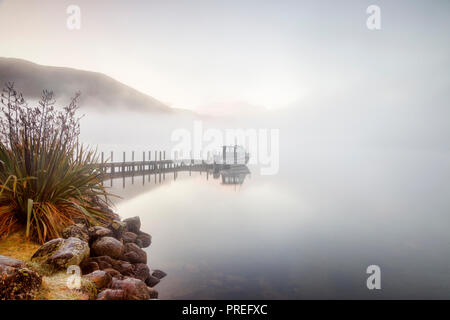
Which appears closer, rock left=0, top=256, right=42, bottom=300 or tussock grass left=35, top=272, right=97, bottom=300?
rock left=0, top=256, right=42, bottom=300

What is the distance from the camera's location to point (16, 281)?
273 cm

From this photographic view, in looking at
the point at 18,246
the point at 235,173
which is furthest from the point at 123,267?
the point at 235,173

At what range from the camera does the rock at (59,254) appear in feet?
11.7

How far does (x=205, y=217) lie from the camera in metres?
15.3

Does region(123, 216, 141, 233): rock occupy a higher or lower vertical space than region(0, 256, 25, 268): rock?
lower

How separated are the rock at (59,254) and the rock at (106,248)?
3.65 feet

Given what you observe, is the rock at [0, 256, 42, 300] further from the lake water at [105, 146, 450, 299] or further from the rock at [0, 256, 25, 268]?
the lake water at [105, 146, 450, 299]

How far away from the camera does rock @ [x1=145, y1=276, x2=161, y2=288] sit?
20.1ft

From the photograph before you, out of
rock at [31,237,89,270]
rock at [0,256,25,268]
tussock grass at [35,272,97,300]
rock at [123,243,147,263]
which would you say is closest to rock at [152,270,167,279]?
rock at [123,243,147,263]

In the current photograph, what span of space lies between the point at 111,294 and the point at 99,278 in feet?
1.45

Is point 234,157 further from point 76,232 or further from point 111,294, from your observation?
point 111,294
